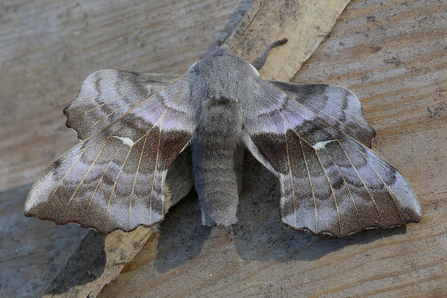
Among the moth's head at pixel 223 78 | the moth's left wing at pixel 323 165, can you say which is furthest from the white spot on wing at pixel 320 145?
the moth's head at pixel 223 78

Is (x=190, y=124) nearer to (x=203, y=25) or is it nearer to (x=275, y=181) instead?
(x=275, y=181)

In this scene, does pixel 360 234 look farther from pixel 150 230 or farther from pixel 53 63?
pixel 53 63

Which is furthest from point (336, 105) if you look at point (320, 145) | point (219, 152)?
point (219, 152)

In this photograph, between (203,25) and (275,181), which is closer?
(275,181)

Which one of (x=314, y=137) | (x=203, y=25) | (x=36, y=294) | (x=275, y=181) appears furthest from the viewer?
(x=203, y=25)

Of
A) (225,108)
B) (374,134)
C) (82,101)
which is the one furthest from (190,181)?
(374,134)

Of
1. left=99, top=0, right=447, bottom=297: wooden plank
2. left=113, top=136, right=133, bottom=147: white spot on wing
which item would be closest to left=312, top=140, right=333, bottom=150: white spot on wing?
left=99, top=0, right=447, bottom=297: wooden plank
